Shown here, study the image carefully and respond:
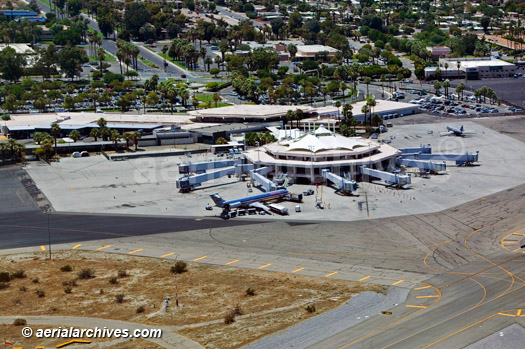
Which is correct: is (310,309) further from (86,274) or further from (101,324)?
(86,274)

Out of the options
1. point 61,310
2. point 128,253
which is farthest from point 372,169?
point 61,310

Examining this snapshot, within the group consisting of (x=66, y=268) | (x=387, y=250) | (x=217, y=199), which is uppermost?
(x=66, y=268)

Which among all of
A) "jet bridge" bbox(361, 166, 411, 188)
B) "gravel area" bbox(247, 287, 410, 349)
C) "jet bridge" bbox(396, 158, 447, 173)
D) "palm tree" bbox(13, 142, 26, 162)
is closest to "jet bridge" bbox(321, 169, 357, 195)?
"jet bridge" bbox(361, 166, 411, 188)

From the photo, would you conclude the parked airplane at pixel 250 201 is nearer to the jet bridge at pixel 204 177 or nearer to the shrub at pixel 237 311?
the jet bridge at pixel 204 177

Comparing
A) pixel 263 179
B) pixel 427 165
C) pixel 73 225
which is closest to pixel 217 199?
pixel 263 179

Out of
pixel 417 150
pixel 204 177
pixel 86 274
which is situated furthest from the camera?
pixel 417 150

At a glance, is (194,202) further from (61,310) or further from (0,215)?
(61,310)

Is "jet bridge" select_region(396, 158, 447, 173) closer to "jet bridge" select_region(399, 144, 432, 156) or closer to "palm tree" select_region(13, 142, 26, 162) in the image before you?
"jet bridge" select_region(399, 144, 432, 156)
